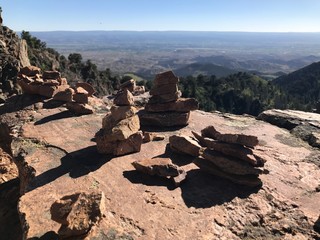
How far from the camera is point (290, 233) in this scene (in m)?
12.9

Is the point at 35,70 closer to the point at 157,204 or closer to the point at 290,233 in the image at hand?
the point at 157,204

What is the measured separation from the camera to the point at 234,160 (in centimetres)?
1589

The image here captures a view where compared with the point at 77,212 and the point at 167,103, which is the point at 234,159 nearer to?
the point at 77,212

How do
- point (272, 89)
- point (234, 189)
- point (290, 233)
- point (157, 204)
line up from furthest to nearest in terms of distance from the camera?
point (272, 89) → point (234, 189) → point (157, 204) → point (290, 233)

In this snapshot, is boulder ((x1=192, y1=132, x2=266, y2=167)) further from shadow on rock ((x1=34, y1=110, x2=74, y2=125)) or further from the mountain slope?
the mountain slope

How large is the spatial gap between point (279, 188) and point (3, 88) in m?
32.2

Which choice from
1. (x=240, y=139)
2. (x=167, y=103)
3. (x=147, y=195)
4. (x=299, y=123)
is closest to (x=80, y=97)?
Answer: (x=167, y=103)

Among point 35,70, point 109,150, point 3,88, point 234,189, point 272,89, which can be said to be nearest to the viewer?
point 234,189

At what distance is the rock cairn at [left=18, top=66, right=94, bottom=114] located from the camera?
2437cm

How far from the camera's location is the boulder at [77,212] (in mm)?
11141

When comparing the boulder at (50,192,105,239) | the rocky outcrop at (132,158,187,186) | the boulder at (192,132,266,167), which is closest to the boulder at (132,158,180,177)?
the rocky outcrop at (132,158,187,186)

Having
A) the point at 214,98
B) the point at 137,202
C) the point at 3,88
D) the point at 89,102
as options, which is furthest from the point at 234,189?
the point at 214,98

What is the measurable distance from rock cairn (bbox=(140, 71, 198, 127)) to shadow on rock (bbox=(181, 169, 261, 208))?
7347 mm

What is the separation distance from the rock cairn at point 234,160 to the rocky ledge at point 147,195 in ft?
1.35
